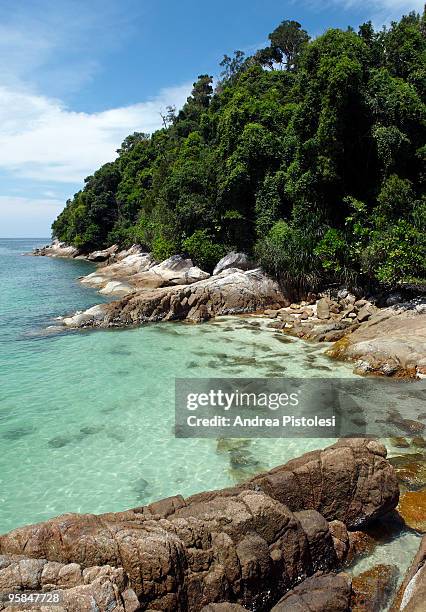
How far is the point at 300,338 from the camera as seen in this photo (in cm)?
2053

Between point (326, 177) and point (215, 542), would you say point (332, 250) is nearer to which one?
point (326, 177)

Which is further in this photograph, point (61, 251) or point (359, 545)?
point (61, 251)

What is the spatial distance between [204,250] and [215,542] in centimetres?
2953

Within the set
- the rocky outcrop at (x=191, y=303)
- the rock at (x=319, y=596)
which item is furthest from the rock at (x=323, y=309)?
the rock at (x=319, y=596)

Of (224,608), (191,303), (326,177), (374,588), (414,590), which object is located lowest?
(374,588)

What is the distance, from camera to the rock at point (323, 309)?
23156mm

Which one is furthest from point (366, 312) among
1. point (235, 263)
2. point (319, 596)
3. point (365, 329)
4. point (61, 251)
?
point (61, 251)

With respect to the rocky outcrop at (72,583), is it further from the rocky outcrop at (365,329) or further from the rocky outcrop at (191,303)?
the rocky outcrop at (191,303)

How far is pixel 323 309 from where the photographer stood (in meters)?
23.5

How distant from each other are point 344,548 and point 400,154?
23441 mm

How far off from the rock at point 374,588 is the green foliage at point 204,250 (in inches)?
1139

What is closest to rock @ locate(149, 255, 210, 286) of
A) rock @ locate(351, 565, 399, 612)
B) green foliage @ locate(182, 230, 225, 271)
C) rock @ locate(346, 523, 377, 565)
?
green foliage @ locate(182, 230, 225, 271)

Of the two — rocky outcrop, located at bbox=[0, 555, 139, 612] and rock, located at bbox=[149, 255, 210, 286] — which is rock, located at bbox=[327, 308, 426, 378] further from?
rock, located at bbox=[149, 255, 210, 286]

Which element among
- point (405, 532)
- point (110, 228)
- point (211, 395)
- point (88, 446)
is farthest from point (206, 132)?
point (405, 532)
